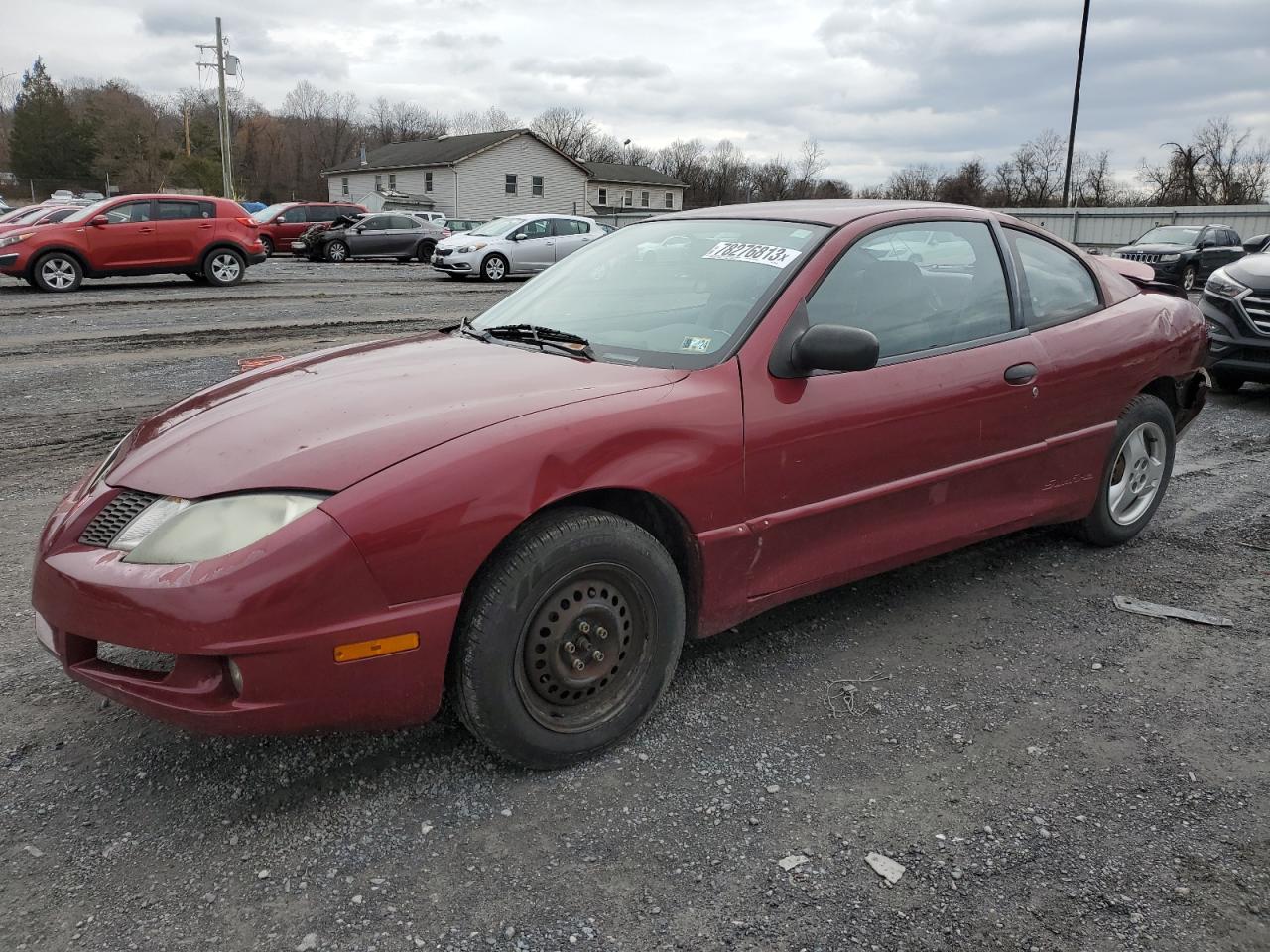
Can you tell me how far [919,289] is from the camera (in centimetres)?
360

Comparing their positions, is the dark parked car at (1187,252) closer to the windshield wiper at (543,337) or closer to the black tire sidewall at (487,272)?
the black tire sidewall at (487,272)

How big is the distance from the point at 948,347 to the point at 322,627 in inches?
95.5

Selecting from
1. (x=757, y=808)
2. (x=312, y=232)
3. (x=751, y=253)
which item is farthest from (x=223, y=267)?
(x=757, y=808)

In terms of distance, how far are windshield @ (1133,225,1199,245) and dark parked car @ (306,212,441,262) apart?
18.1 meters

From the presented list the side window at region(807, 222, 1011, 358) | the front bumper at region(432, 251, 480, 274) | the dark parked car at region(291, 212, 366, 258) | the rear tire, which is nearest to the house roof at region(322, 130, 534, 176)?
the dark parked car at region(291, 212, 366, 258)

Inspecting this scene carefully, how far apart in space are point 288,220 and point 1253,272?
24345mm

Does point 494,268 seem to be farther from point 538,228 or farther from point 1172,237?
point 1172,237

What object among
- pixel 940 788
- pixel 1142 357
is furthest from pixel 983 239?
pixel 940 788

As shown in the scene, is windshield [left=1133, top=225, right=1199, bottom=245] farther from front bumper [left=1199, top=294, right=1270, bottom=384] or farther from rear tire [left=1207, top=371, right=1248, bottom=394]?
front bumper [left=1199, top=294, right=1270, bottom=384]

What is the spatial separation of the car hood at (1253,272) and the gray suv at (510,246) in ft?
45.7

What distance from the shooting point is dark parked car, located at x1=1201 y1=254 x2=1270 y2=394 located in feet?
26.1

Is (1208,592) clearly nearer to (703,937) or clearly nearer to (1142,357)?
(1142,357)

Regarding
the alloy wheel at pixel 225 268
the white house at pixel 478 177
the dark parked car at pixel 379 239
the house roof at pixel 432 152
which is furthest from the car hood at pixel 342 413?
the house roof at pixel 432 152

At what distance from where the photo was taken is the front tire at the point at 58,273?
615 inches
